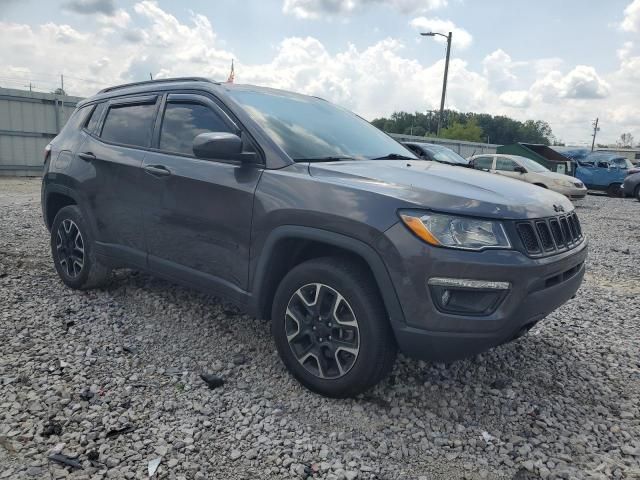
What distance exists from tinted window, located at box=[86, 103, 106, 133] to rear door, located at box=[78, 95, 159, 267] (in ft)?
0.15

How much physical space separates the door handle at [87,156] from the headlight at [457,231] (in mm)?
2923

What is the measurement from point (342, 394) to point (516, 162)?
14138 mm

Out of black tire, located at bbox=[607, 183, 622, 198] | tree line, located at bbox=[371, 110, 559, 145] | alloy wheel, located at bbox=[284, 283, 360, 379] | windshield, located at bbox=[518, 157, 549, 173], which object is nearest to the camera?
alloy wheel, located at bbox=[284, 283, 360, 379]

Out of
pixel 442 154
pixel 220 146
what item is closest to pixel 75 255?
pixel 220 146

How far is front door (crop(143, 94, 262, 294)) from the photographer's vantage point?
310cm

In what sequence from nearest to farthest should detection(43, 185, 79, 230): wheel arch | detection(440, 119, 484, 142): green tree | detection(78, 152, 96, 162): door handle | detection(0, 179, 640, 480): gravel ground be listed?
detection(0, 179, 640, 480): gravel ground < detection(78, 152, 96, 162): door handle < detection(43, 185, 79, 230): wheel arch < detection(440, 119, 484, 142): green tree

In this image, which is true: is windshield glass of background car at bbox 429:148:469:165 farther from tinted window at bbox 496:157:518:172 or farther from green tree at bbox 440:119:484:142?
green tree at bbox 440:119:484:142

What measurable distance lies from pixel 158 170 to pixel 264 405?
178 centimetres

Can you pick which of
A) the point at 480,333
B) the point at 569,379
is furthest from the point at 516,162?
the point at 480,333

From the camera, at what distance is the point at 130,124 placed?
404 cm

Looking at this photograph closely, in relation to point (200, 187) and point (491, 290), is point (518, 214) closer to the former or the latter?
point (491, 290)

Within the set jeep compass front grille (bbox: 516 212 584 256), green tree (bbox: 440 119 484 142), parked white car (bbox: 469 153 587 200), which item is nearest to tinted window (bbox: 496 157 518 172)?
parked white car (bbox: 469 153 587 200)

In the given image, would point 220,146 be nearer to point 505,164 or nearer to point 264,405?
point 264,405

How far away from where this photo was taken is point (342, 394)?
2.80 metres
